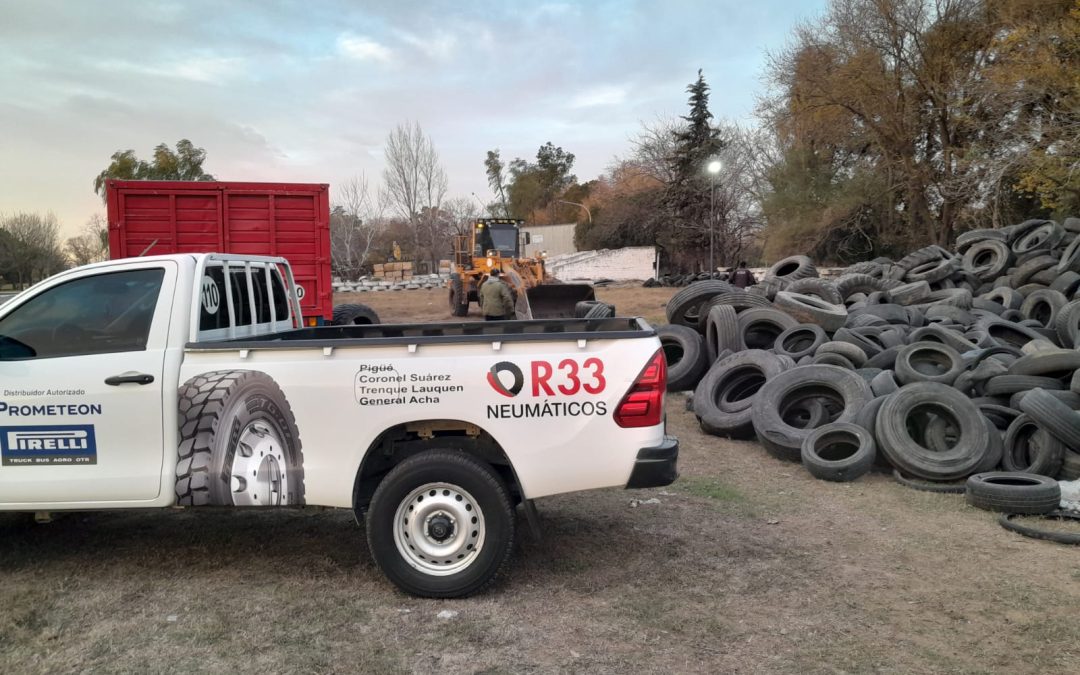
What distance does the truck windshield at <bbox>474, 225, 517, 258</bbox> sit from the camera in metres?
22.4

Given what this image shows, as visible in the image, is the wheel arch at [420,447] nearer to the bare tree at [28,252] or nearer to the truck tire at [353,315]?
the truck tire at [353,315]

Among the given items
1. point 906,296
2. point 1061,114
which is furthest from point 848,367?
point 1061,114

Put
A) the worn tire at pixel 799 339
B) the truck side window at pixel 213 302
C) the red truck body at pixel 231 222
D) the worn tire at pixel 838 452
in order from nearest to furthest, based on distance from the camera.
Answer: the truck side window at pixel 213 302 < the worn tire at pixel 838 452 < the worn tire at pixel 799 339 < the red truck body at pixel 231 222

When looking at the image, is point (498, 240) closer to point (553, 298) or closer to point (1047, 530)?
point (553, 298)

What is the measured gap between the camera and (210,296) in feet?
16.3

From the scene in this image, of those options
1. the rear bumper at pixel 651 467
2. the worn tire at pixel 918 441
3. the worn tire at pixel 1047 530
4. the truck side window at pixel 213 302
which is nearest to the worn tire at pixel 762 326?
the worn tire at pixel 918 441

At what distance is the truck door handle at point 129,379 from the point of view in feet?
14.5

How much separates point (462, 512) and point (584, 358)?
1.11 metres

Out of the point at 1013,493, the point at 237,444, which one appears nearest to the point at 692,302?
the point at 1013,493

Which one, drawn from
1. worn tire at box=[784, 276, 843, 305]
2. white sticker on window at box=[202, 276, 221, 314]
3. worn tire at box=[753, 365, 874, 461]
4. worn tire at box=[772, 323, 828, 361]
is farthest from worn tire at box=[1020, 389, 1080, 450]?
worn tire at box=[784, 276, 843, 305]

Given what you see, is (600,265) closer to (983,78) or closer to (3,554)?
(983,78)

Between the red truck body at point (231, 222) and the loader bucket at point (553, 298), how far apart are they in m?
6.72

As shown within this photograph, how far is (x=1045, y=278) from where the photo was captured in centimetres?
1395

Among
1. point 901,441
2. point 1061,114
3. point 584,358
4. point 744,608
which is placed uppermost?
point 1061,114
